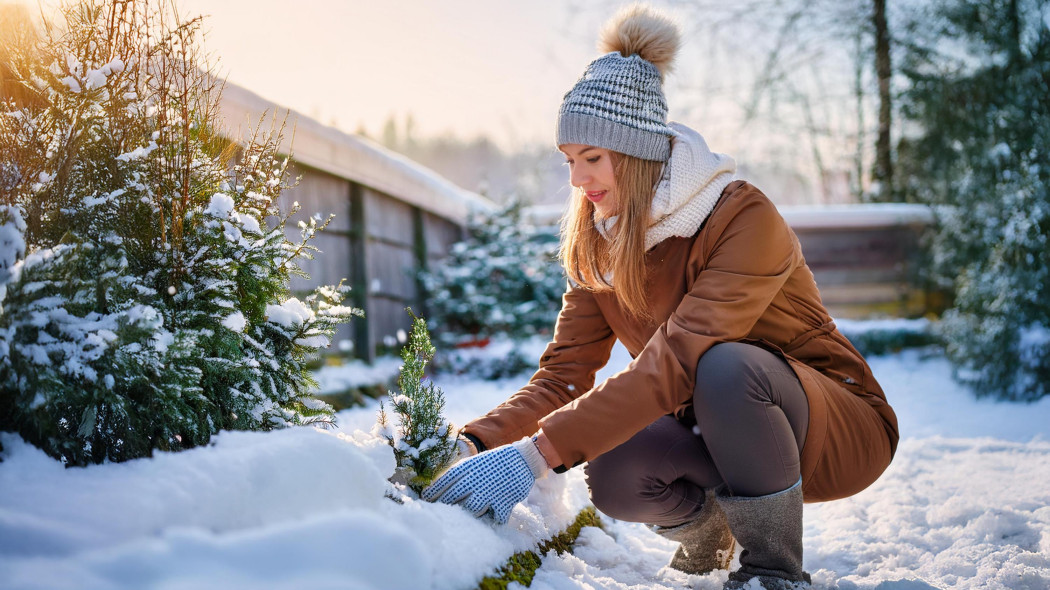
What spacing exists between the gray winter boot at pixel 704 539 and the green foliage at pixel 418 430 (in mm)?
782

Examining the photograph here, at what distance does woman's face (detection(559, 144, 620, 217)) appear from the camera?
2.36 m

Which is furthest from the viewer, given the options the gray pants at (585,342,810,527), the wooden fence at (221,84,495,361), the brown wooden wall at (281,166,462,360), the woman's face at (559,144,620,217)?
the brown wooden wall at (281,166,462,360)

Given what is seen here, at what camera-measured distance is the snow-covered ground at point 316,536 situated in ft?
3.95

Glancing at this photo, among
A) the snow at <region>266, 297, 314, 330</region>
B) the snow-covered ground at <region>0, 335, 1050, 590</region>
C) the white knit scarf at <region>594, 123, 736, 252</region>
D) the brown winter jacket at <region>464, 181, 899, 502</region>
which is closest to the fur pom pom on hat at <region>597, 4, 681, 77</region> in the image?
the white knit scarf at <region>594, 123, 736, 252</region>

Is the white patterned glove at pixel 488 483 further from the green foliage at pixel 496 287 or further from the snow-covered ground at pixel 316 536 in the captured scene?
the green foliage at pixel 496 287

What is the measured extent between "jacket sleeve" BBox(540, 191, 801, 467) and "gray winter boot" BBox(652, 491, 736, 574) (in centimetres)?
51

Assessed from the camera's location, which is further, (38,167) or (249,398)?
(249,398)

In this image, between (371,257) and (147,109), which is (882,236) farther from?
(147,109)

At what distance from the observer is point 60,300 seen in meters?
1.53

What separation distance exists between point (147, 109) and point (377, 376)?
3983 millimetres

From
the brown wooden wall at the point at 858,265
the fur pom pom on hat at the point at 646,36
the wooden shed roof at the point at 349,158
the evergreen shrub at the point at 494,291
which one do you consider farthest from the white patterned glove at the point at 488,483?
the brown wooden wall at the point at 858,265

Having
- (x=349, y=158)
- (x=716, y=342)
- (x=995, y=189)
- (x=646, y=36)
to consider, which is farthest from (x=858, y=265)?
(x=716, y=342)

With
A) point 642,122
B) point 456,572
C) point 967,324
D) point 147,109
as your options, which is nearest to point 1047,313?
point 967,324

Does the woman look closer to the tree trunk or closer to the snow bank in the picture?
the snow bank
